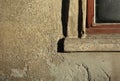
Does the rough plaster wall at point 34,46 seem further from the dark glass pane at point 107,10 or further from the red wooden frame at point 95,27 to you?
the dark glass pane at point 107,10

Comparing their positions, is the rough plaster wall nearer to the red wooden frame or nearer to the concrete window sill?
the concrete window sill

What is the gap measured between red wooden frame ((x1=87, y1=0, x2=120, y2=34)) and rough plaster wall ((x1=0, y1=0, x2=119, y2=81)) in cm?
31

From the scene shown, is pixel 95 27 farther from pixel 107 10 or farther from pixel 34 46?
pixel 34 46

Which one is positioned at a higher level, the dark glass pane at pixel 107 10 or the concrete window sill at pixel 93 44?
the dark glass pane at pixel 107 10

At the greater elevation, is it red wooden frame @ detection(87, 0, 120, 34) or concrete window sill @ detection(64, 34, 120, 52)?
red wooden frame @ detection(87, 0, 120, 34)

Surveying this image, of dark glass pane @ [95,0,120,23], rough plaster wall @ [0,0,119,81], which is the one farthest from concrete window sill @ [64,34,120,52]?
dark glass pane @ [95,0,120,23]

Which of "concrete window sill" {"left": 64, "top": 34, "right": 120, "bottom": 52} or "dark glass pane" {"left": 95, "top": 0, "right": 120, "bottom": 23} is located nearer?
"concrete window sill" {"left": 64, "top": 34, "right": 120, "bottom": 52}

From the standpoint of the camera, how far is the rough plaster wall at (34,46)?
3.78 meters

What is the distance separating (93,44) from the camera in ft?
12.0

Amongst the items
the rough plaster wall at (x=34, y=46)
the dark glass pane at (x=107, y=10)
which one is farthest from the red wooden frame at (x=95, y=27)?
the rough plaster wall at (x=34, y=46)

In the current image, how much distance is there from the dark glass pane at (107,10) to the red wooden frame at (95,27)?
62mm

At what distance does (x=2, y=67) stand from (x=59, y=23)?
79cm

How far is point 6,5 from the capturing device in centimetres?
387

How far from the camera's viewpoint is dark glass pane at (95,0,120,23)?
3.85 metres
